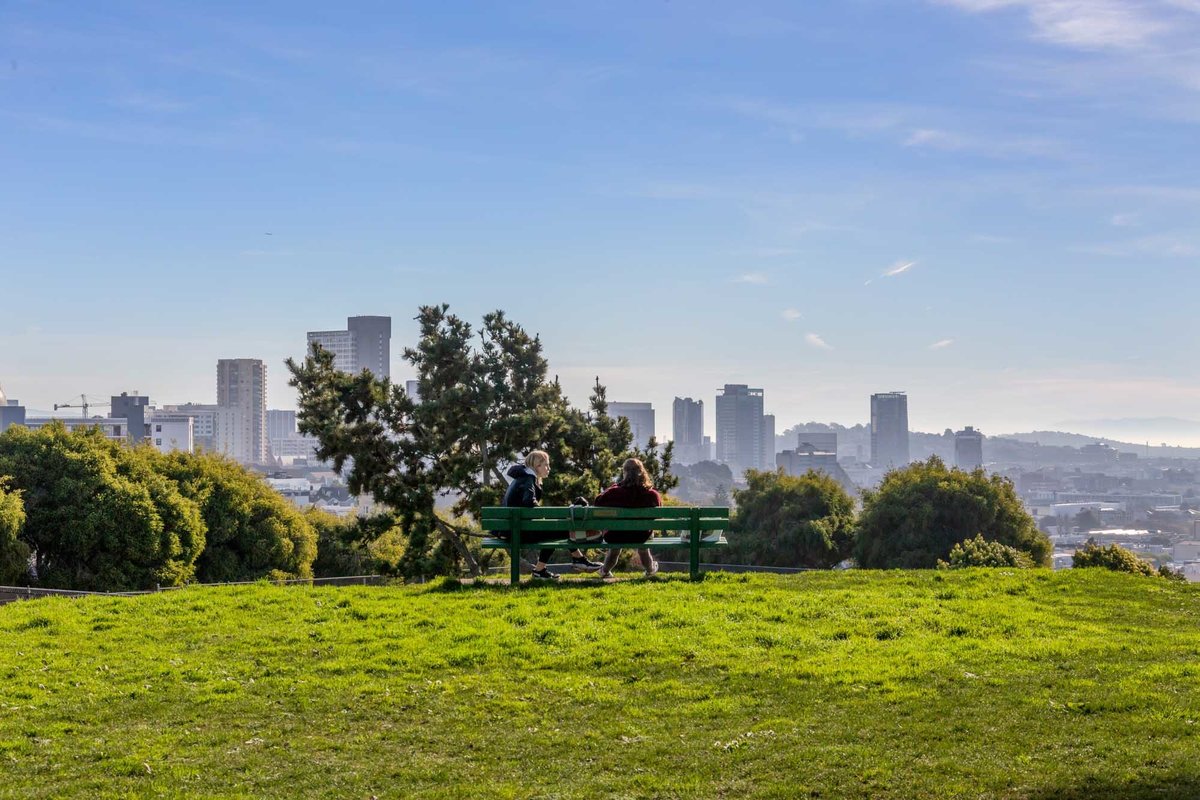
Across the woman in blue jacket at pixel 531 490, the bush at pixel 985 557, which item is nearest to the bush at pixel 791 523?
the bush at pixel 985 557

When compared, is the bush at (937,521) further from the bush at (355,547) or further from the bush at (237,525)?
the bush at (237,525)

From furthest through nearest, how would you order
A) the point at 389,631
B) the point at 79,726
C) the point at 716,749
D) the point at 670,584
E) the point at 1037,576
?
the point at 1037,576 < the point at 670,584 < the point at 389,631 < the point at 79,726 < the point at 716,749

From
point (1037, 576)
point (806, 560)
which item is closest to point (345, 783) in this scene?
point (1037, 576)

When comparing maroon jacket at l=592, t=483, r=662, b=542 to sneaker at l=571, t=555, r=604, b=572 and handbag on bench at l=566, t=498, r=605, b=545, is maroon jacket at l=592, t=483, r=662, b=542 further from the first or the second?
sneaker at l=571, t=555, r=604, b=572

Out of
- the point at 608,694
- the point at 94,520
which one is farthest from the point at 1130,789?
the point at 94,520

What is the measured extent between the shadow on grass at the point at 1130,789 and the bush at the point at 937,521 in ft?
145

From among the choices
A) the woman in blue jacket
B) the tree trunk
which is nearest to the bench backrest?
the woman in blue jacket

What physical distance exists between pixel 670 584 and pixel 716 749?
6.18m

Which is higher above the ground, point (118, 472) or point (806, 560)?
point (118, 472)

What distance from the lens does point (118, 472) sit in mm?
43125

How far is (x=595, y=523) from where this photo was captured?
14891 millimetres

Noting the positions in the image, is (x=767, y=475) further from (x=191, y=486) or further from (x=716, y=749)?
(x=716, y=749)

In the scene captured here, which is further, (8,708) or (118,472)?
(118,472)

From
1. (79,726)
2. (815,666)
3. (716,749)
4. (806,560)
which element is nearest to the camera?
(716,749)
